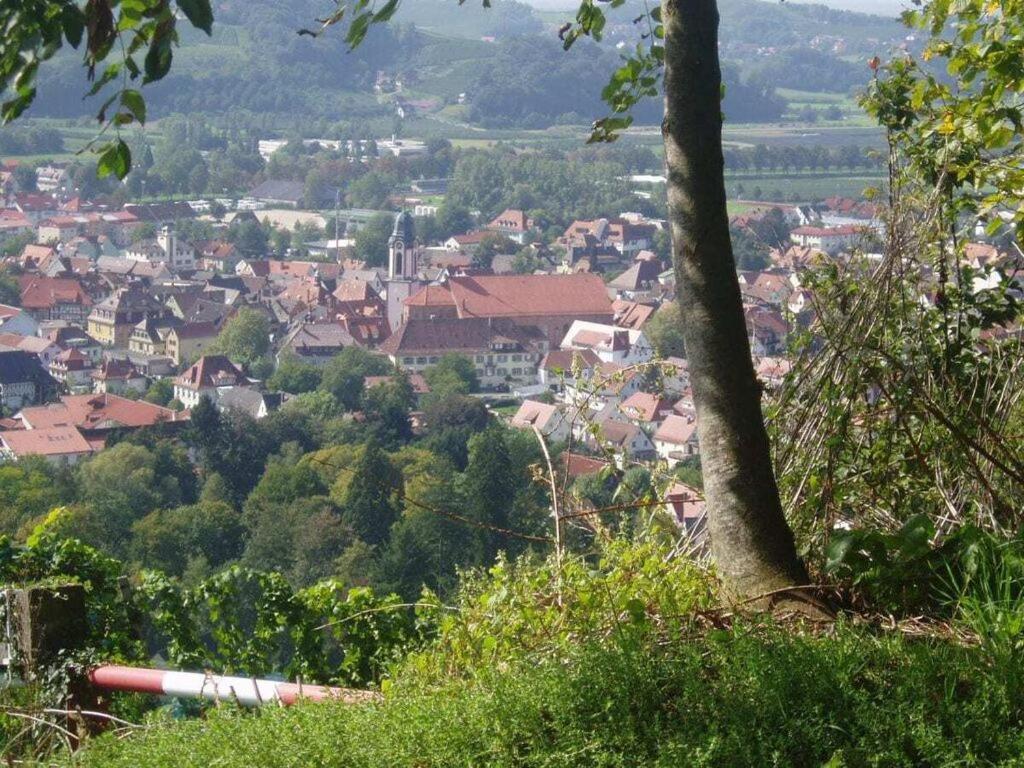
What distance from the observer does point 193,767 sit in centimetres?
191

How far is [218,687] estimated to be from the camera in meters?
2.36

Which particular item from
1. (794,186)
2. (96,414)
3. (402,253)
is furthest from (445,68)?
(96,414)

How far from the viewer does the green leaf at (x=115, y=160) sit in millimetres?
2164

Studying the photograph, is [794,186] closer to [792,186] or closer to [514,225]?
[792,186]

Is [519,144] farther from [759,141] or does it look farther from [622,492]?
[622,492]

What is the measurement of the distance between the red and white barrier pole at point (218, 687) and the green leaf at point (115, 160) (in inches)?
34.5

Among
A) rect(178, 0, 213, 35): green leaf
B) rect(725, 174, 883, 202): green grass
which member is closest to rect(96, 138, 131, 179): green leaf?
Result: rect(178, 0, 213, 35): green leaf

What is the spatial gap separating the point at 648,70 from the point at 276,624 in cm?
182

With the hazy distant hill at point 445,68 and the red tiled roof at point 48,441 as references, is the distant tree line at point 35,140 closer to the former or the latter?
the hazy distant hill at point 445,68

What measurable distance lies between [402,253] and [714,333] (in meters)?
45.5

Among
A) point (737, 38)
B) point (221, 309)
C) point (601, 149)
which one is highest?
point (737, 38)

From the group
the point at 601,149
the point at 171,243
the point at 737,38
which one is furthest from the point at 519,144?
the point at 171,243

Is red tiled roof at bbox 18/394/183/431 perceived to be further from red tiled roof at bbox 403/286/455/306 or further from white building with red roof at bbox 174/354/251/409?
red tiled roof at bbox 403/286/455/306

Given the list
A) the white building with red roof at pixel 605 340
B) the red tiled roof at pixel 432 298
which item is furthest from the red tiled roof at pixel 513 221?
the white building with red roof at pixel 605 340
